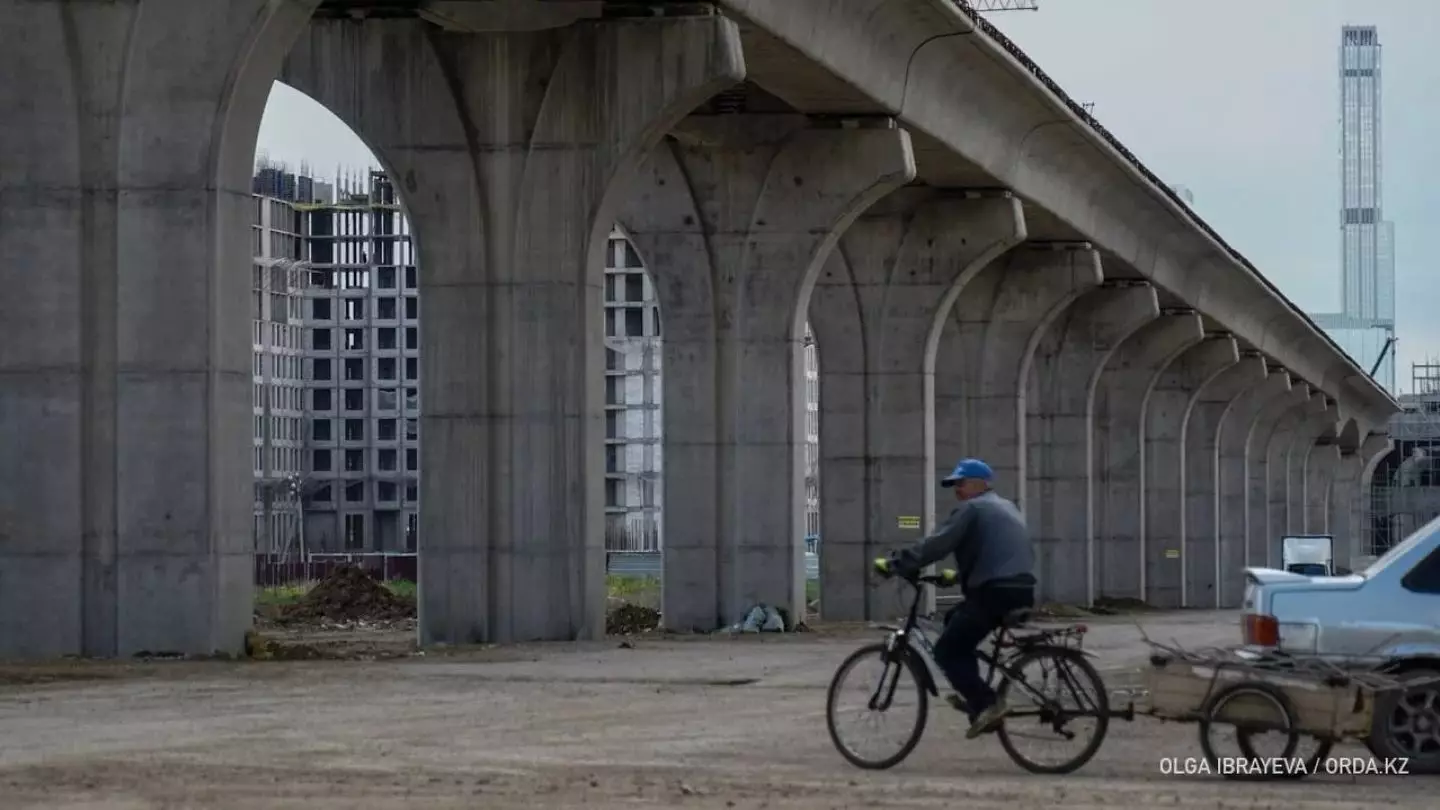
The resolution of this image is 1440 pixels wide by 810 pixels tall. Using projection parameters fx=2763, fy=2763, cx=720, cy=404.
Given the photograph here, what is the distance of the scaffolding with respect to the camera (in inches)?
6531

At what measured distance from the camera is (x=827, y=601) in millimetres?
47000

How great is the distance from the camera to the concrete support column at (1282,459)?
10694 centimetres

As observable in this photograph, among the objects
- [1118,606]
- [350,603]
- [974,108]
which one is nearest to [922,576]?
[974,108]

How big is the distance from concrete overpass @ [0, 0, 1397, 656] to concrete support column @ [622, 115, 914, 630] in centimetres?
5

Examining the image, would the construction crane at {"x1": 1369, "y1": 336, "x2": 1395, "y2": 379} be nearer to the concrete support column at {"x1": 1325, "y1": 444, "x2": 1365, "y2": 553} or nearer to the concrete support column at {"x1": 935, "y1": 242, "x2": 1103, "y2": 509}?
the concrete support column at {"x1": 1325, "y1": 444, "x2": 1365, "y2": 553}

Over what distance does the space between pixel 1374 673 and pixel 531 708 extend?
6740mm

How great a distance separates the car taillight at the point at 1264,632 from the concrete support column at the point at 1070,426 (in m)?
44.8


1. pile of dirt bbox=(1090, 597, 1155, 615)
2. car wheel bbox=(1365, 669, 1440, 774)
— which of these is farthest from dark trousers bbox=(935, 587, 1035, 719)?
pile of dirt bbox=(1090, 597, 1155, 615)

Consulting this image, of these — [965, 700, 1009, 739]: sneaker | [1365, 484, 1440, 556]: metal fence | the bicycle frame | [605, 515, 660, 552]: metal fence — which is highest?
the bicycle frame

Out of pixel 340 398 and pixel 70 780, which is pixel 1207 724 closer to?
pixel 70 780

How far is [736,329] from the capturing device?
1586 inches

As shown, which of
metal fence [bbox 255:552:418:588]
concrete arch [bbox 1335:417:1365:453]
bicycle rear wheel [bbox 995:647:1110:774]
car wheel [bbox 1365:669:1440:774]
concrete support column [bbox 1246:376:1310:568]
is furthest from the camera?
concrete arch [bbox 1335:417:1365:453]

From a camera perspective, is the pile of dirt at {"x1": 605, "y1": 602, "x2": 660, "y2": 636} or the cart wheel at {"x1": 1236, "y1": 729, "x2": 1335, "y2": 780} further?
the pile of dirt at {"x1": 605, "y1": 602, "x2": 660, "y2": 636}

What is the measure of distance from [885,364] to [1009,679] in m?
32.3
